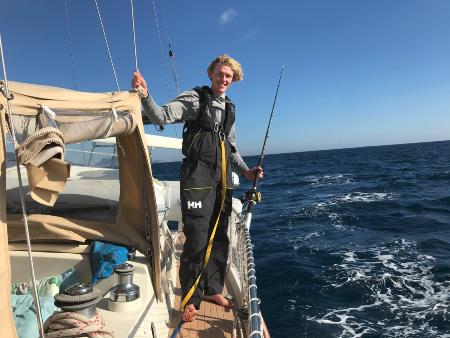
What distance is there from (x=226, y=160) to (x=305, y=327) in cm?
369

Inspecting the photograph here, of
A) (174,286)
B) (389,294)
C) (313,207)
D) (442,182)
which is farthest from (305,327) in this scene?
(442,182)

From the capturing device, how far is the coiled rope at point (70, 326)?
6.07ft

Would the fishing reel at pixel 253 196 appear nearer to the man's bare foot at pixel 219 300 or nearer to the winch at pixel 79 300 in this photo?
the man's bare foot at pixel 219 300

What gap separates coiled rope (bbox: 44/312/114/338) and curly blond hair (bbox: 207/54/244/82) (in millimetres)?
2388

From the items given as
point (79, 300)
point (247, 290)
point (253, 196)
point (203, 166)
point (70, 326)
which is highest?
point (203, 166)

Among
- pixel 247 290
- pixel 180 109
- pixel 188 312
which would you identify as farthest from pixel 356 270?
pixel 180 109

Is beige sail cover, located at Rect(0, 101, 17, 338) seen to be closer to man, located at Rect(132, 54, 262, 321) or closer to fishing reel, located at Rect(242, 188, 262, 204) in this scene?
man, located at Rect(132, 54, 262, 321)

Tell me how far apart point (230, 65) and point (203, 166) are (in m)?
0.97

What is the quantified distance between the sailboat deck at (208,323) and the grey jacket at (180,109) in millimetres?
1714

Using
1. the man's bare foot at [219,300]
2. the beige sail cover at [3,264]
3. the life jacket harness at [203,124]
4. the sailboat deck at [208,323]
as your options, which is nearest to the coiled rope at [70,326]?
the beige sail cover at [3,264]

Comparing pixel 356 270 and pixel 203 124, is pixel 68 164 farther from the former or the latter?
pixel 356 270

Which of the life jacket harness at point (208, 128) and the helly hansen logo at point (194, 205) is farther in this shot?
the life jacket harness at point (208, 128)

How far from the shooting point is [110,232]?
3490 mm

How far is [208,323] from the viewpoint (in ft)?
11.7
